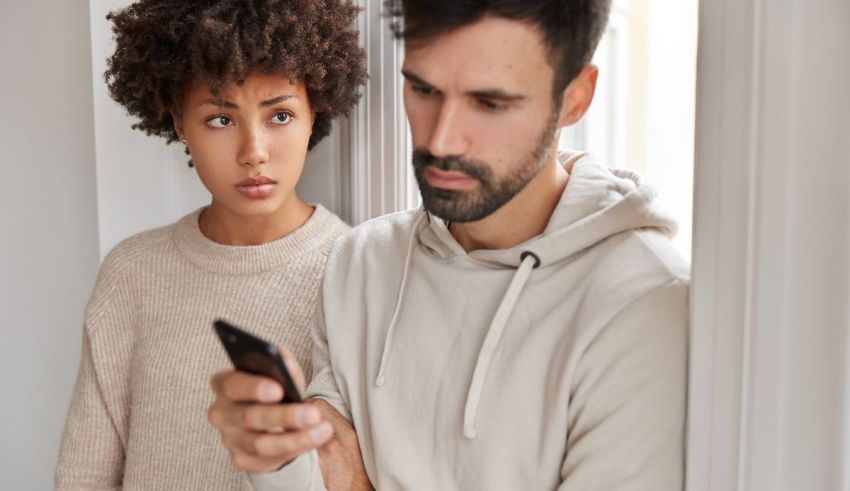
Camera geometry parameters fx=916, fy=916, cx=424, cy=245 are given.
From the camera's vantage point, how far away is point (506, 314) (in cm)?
112

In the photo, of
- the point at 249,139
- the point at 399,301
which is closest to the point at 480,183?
the point at 399,301

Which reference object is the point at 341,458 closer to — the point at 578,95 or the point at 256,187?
the point at 256,187

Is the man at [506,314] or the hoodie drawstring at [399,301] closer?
the man at [506,314]

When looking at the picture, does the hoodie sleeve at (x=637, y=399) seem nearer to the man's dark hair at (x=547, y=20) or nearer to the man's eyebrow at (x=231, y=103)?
→ the man's dark hair at (x=547, y=20)

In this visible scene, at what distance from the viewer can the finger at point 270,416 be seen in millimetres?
917

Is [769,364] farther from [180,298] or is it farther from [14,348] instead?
[14,348]

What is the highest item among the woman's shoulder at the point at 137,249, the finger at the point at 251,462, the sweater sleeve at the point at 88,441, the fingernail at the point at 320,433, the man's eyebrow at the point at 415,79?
the man's eyebrow at the point at 415,79

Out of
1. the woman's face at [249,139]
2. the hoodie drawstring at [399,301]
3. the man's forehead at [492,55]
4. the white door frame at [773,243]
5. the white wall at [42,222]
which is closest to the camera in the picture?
the white door frame at [773,243]

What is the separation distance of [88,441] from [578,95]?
1129 mm

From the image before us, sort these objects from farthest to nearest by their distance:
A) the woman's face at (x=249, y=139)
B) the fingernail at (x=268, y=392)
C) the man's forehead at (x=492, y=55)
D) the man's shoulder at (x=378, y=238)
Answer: the woman's face at (x=249, y=139) → the man's shoulder at (x=378, y=238) → the man's forehead at (x=492, y=55) → the fingernail at (x=268, y=392)

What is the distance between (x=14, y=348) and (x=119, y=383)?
0.85 metres

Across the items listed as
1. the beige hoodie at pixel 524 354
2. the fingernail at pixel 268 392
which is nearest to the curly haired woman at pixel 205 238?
the beige hoodie at pixel 524 354

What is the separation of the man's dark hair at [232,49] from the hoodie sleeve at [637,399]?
0.72 meters

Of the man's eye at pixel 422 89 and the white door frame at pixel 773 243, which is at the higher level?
A: the man's eye at pixel 422 89
